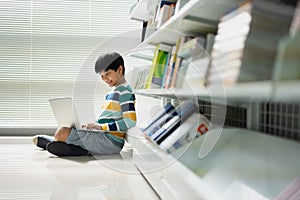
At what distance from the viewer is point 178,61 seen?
206cm

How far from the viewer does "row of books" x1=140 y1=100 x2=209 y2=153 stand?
215cm

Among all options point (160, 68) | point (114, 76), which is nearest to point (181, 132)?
point (160, 68)

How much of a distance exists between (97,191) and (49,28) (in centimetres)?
297

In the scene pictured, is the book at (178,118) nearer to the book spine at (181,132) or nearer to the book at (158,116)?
the book spine at (181,132)

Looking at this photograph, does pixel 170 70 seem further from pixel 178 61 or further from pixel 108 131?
pixel 108 131

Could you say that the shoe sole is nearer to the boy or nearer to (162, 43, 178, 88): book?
the boy

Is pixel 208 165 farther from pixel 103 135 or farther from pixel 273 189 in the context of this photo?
pixel 103 135

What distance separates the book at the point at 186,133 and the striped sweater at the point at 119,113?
1150 mm

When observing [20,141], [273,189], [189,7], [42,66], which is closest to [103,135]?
[20,141]

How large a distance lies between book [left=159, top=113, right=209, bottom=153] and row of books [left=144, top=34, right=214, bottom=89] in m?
0.21

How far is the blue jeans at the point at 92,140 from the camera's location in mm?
3393

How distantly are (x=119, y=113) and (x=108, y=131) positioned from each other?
163mm

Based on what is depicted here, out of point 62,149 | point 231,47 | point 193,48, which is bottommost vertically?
point 62,149

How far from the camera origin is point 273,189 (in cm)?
123
